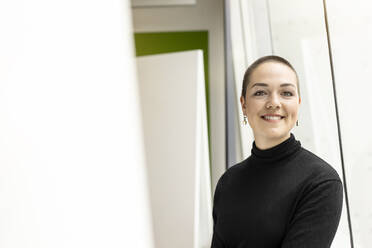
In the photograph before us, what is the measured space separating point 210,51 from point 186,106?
0.78m

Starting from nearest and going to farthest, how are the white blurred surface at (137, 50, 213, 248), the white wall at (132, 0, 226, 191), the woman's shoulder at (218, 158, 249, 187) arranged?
the woman's shoulder at (218, 158, 249, 187) → the white blurred surface at (137, 50, 213, 248) → the white wall at (132, 0, 226, 191)

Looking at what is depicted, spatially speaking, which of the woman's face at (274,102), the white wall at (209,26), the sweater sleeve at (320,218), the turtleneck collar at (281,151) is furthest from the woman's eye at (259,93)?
the white wall at (209,26)

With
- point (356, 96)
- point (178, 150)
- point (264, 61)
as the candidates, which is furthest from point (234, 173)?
point (178, 150)

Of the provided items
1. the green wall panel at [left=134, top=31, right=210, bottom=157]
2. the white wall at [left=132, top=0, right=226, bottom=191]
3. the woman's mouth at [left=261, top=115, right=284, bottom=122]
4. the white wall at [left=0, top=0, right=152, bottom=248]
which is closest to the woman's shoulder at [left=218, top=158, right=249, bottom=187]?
the woman's mouth at [left=261, top=115, right=284, bottom=122]

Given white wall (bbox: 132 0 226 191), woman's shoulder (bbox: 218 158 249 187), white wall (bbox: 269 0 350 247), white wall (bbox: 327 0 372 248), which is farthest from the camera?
white wall (bbox: 132 0 226 191)

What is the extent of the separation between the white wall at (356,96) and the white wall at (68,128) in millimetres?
573

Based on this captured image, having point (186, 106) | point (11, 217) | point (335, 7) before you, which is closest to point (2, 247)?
point (11, 217)

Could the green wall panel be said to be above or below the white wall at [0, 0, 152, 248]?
above

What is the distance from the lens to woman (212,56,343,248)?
685 mm

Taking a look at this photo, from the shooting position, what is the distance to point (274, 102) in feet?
2.63

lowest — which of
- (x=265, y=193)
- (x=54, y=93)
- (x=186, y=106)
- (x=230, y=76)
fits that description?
(x=265, y=193)

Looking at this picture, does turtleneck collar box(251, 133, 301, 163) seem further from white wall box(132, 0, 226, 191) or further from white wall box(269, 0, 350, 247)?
white wall box(132, 0, 226, 191)

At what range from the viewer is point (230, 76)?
79.5 inches

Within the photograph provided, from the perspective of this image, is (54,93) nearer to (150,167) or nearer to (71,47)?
(71,47)
